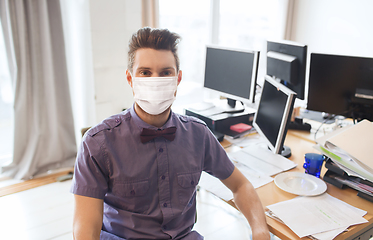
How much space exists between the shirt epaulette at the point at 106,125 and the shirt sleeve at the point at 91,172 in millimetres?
27

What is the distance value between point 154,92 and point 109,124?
22 cm

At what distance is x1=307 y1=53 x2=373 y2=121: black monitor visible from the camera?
5.92 feet

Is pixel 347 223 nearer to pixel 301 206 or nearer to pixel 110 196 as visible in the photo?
pixel 301 206

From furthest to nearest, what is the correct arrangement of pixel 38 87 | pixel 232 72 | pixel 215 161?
pixel 38 87 → pixel 232 72 → pixel 215 161

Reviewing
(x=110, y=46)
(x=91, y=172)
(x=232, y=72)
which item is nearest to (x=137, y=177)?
(x=91, y=172)

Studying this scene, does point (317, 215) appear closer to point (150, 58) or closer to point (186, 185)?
point (186, 185)

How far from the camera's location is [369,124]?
1.40 m

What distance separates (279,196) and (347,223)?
0.29 metres

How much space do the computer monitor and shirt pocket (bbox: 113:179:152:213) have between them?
74 cm

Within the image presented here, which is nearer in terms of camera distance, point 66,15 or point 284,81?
point 284,81

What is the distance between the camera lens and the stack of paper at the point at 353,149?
128 centimetres

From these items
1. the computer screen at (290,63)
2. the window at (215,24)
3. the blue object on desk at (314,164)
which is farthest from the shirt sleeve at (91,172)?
the window at (215,24)

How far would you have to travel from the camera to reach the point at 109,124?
1.20 meters

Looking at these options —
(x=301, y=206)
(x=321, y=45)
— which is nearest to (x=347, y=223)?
(x=301, y=206)
